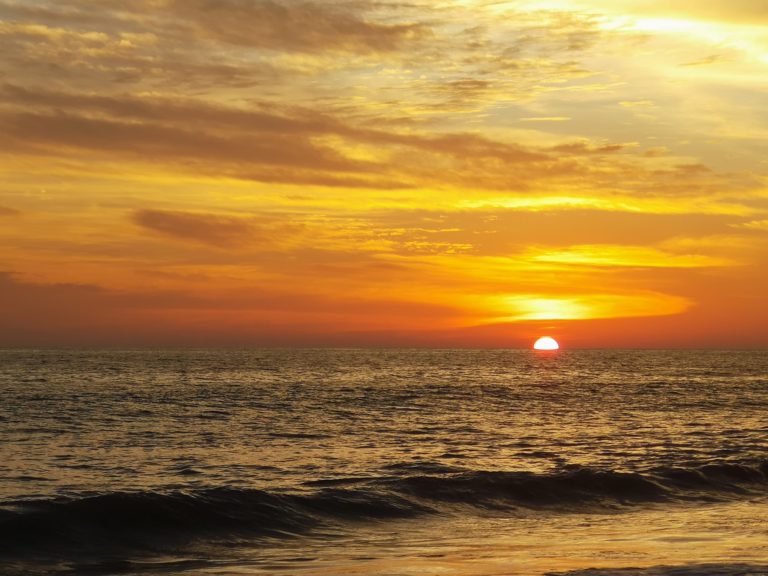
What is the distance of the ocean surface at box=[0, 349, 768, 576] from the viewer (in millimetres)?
20844

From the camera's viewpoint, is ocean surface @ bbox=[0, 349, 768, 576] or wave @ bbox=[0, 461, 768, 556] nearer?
ocean surface @ bbox=[0, 349, 768, 576]

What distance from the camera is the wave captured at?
24.6 m

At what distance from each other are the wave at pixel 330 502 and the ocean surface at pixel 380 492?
0.26 ft

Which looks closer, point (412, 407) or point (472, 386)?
point (412, 407)

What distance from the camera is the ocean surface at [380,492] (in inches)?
821

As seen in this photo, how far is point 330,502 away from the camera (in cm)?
2869

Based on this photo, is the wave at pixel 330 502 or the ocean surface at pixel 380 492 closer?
the ocean surface at pixel 380 492

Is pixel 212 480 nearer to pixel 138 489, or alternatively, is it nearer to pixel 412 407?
pixel 138 489

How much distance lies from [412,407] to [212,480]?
34.9 metres

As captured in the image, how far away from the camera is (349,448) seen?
41.8 metres

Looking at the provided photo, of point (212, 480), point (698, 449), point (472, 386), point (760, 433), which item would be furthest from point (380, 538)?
point (472, 386)

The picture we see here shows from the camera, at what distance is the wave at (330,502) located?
2464 centimetres

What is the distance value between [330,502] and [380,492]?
7.14 feet

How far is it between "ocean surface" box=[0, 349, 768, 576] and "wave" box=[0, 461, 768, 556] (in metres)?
0.08
